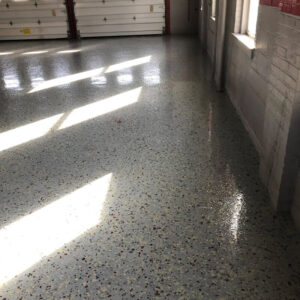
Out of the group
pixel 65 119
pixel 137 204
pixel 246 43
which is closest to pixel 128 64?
pixel 65 119

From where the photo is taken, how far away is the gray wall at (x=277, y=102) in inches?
82.5

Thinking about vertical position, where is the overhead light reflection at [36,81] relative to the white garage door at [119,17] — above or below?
below

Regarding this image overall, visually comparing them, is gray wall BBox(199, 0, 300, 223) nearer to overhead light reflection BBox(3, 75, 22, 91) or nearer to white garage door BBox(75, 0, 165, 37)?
overhead light reflection BBox(3, 75, 22, 91)

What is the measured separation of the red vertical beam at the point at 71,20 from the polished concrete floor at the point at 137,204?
7.09 metres

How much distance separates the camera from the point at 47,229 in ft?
7.71

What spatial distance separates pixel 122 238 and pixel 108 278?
0.35 m

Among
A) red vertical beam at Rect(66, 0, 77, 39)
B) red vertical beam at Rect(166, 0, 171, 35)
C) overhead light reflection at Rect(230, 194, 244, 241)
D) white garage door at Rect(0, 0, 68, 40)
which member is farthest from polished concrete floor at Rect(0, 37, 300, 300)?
white garage door at Rect(0, 0, 68, 40)

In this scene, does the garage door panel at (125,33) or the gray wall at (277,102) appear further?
the garage door panel at (125,33)

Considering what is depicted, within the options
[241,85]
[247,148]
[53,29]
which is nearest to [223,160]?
[247,148]

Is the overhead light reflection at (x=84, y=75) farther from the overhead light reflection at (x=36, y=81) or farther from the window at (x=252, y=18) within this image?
the window at (x=252, y=18)

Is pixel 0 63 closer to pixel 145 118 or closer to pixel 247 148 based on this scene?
pixel 145 118

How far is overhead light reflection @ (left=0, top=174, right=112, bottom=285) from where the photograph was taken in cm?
210

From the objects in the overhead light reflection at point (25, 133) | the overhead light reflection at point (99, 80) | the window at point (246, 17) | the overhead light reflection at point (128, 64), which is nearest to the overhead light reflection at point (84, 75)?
the overhead light reflection at point (128, 64)

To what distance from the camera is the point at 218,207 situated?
2.49 m
